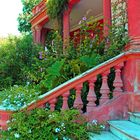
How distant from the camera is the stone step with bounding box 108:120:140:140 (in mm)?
3080

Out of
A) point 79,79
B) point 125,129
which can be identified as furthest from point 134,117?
point 79,79

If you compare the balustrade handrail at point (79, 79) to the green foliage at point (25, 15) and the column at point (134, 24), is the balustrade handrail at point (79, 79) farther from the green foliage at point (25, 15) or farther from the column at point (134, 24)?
the green foliage at point (25, 15)

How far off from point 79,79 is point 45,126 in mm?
906

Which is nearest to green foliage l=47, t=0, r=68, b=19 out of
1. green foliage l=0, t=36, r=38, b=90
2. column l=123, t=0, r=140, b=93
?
green foliage l=0, t=36, r=38, b=90

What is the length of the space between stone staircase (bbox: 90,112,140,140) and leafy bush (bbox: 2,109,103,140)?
0.88ft

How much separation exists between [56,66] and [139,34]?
1.51 m

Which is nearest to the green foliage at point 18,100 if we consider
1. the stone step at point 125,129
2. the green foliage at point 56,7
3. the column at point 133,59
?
the stone step at point 125,129

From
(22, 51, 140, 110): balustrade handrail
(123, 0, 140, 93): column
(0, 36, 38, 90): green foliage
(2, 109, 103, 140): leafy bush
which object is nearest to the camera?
(2, 109, 103, 140): leafy bush

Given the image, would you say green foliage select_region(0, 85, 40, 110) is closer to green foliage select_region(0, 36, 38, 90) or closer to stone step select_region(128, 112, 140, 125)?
stone step select_region(128, 112, 140, 125)

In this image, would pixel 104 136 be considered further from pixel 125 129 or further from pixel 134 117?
pixel 134 117

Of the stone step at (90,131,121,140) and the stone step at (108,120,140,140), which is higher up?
the stone step at (108,120,140,140)

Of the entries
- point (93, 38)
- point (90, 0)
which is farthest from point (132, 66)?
point (90, 0)

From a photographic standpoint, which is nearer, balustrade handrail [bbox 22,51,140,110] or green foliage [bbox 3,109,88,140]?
green foliage [bbox 3,109,88,140]

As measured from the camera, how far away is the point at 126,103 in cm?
405
